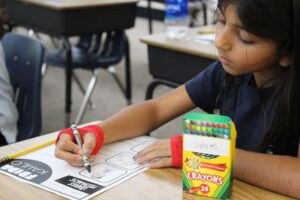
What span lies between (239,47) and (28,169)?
538 millimetres

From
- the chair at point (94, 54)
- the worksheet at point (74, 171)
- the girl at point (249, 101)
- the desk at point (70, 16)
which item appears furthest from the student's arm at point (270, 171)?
the chair at point (94, 54)

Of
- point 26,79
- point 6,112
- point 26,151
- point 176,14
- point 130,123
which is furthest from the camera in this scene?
point 176,14

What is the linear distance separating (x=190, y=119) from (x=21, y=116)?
1.13 m

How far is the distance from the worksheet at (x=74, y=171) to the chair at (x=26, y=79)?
66 centimetres

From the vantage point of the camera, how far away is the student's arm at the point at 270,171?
3.12 feet

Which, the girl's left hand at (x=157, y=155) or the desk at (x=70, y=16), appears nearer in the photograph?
the girl's left hand at (x=157, y=155)

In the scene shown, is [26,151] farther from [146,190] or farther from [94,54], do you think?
[94,54]

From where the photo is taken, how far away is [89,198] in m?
0.92

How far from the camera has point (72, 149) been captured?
1083mm

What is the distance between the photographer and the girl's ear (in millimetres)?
1078

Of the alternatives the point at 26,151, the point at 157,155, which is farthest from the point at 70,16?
the point at 157,155

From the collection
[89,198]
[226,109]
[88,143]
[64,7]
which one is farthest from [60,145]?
[64,7]

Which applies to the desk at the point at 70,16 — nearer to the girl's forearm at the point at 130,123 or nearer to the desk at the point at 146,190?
Result: the girl's forearm at the point at 130,123

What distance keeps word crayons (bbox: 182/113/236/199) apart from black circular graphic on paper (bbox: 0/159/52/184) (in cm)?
32
